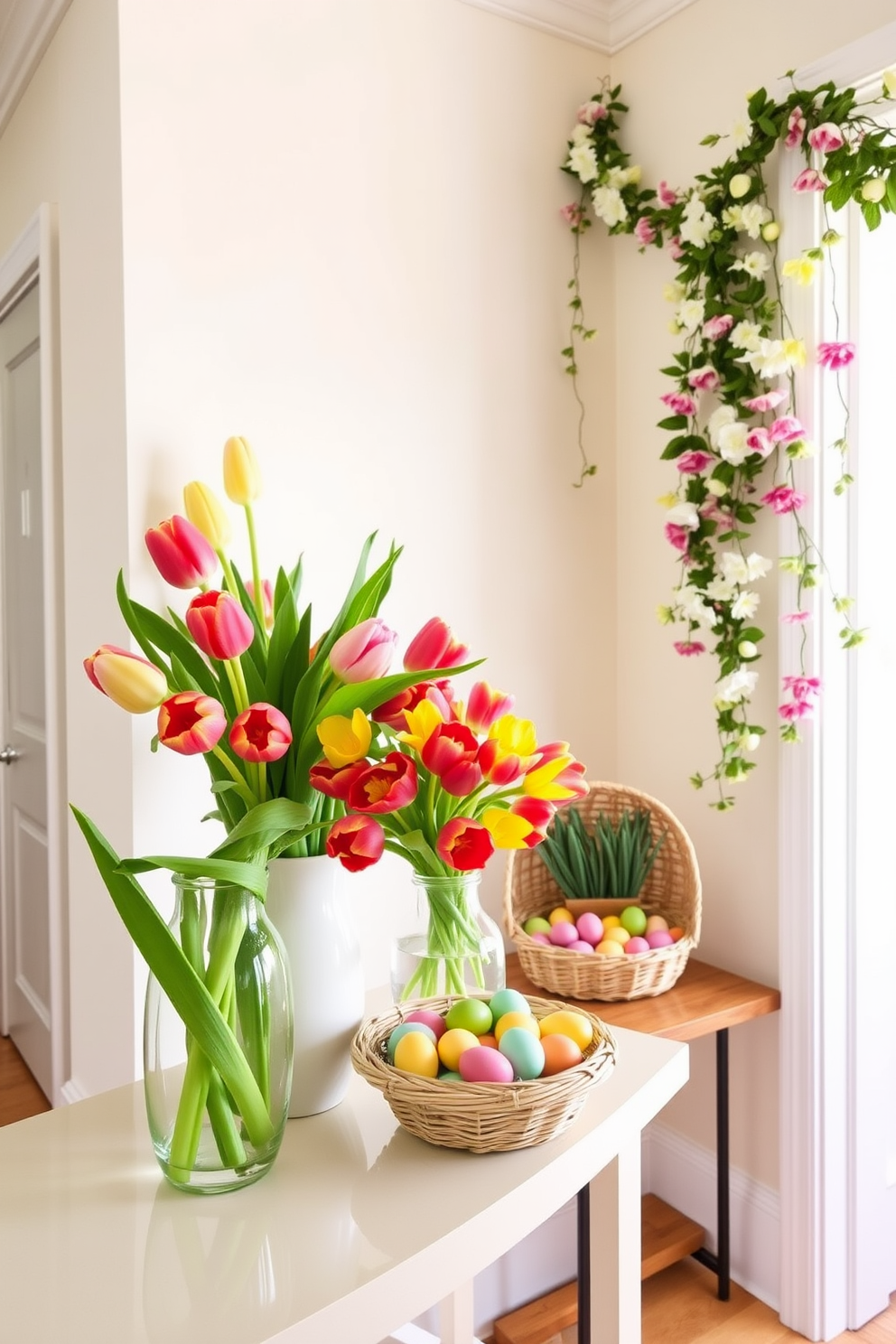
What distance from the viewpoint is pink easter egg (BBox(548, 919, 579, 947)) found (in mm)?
1948

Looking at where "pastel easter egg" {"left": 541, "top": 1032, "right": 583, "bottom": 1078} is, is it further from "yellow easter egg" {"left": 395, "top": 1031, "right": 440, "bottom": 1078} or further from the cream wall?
the cream wall

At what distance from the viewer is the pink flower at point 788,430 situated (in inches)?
73.3

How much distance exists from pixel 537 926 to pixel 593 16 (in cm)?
198

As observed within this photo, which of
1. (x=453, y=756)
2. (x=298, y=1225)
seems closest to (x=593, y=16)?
(x=453, y=756)

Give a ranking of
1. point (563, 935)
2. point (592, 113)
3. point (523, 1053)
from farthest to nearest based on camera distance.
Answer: point (592, 113)
point (563, 935)
point (523, 1053)

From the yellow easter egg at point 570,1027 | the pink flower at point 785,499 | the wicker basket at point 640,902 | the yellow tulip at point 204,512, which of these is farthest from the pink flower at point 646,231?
the yellow easter egg at point 570,1027

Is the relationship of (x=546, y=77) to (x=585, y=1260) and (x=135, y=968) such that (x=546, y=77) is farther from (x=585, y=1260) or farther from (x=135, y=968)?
(x=585, y=1260)

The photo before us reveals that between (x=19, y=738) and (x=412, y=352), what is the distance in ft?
5.19

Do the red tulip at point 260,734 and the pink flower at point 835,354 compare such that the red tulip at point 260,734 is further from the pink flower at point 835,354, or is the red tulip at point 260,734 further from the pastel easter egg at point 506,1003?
the pink flower at point 835,354

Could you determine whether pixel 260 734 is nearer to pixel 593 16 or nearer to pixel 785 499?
pixel 785 499

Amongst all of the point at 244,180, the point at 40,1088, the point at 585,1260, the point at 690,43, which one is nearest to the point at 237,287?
the point at 244,180

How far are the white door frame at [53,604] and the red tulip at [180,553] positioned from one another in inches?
50.3

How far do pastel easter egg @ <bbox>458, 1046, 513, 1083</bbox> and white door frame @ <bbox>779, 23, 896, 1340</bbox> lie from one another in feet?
3.75

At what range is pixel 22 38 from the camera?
2.26m
